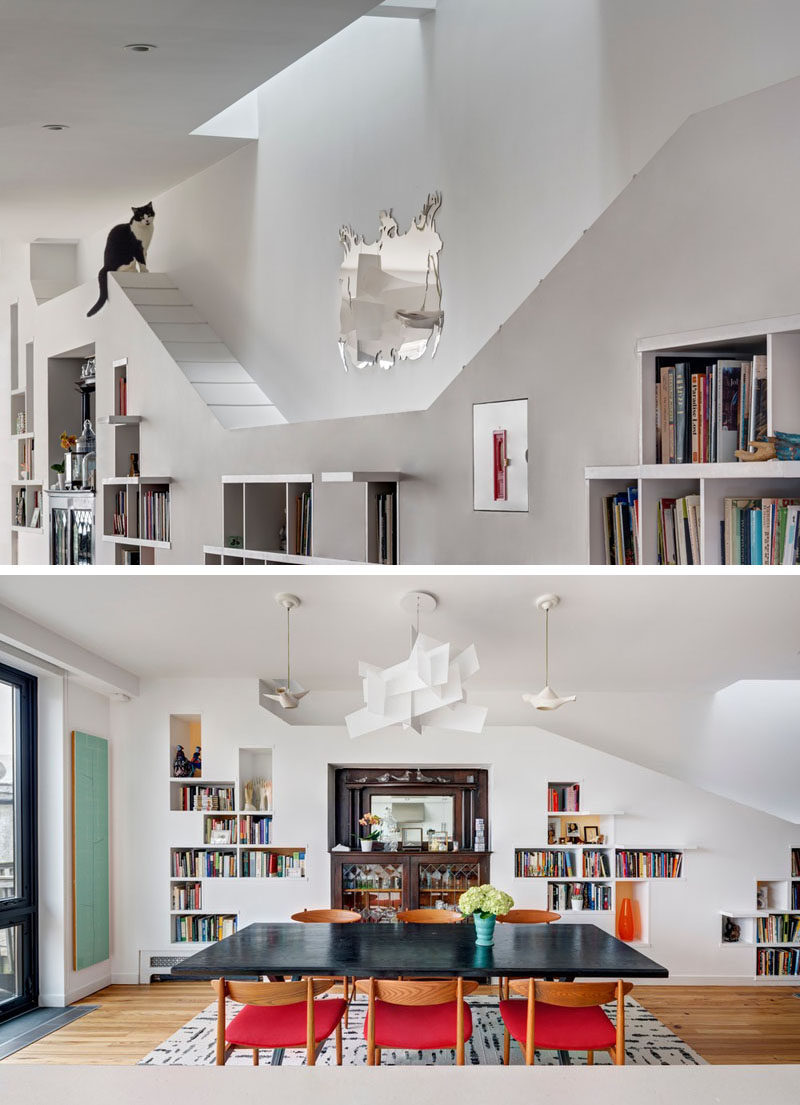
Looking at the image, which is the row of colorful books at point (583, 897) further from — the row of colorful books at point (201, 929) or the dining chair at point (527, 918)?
the row of colorful books at point (201, 929)

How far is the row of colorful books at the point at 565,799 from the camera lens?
8.87 meters

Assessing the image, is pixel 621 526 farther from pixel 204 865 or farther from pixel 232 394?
pixel 204 865

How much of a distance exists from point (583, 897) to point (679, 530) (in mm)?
5339

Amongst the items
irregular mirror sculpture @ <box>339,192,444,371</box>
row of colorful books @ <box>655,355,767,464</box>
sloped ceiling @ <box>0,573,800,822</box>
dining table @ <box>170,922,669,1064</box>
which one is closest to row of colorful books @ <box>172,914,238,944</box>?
sloped ceiling @ <box>0,573,800,822</box>

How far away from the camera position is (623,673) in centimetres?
710

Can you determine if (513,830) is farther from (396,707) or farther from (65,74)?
(65,74)

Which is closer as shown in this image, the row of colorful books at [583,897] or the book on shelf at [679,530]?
the book on shelf at [679,530]

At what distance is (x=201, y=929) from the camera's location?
882 centimetres

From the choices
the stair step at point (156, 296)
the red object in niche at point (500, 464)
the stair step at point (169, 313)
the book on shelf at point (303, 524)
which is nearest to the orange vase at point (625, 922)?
the book on shelf at point (303, 524)

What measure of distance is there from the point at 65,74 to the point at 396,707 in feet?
10.5

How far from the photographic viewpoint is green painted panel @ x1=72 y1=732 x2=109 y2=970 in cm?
820

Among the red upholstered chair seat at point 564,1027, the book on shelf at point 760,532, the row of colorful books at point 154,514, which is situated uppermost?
the row of colorful books at point 154,514

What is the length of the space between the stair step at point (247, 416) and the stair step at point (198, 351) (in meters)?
0.64

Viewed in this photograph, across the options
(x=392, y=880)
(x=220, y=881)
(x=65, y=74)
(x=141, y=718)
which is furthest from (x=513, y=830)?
(x=65, y=74)
